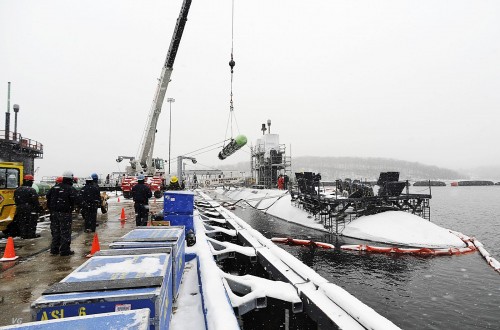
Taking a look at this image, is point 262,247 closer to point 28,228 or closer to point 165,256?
point 165,256

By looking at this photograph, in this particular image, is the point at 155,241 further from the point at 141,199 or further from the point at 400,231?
the point at 400,231

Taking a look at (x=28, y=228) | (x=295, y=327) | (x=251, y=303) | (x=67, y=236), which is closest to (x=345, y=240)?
(x=295, y=327)

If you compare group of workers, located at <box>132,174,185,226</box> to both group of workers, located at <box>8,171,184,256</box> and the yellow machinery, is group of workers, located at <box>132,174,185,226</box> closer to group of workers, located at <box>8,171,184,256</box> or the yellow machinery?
group of workers, located at <box>8,171,184,256</box>

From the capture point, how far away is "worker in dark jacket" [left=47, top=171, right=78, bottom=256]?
743 centimetres

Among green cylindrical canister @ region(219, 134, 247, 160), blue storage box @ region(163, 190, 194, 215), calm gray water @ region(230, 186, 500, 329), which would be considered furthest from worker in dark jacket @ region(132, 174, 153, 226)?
green cylindrical canister @ region(219, 134, 247, 160)

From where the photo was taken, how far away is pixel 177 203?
838 centimetres

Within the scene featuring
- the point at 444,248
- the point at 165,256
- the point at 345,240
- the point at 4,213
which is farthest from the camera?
the point at 345,240

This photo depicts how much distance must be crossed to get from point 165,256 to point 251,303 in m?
2.42

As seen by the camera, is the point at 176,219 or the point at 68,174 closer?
the point at 68,174

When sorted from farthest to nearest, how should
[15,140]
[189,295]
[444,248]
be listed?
[15,140] < [444,248] < [189,295]

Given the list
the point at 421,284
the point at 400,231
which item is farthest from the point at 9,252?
the point at 400,231

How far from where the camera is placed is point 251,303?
17.5ft

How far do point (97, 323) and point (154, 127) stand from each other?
23534 millimetres

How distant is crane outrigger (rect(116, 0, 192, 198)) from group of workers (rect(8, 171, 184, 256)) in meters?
11.8
